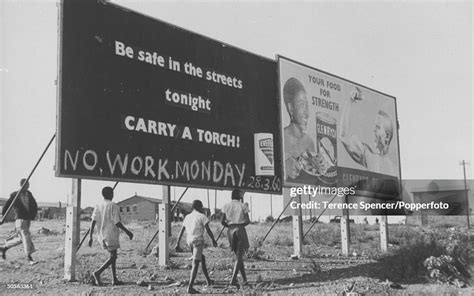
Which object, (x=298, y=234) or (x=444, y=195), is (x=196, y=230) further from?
(x=444, y=195)

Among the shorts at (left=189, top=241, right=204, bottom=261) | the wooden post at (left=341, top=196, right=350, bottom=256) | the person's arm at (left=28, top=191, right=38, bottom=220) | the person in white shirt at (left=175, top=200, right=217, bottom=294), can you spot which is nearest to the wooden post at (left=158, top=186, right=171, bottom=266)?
the person in white shirt at (left=175, top=200, right=217, bottom=294)

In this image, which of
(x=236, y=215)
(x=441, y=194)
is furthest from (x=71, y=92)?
(x=441, y=194)

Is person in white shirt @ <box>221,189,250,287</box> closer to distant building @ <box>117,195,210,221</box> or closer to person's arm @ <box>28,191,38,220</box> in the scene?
person's arm @ <box>28,191,38,220</box>

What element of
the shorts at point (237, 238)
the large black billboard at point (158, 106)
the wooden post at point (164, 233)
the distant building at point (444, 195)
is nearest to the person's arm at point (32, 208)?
the large black billboard at point (158, 106)

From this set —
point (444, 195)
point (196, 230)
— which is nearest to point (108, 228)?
point (196, 230)

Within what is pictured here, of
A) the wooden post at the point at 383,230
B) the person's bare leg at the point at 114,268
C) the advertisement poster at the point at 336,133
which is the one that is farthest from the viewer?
the wooden post at the point at 383,230

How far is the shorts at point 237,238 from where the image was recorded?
8.97 meters

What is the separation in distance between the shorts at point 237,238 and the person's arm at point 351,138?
21.7ft

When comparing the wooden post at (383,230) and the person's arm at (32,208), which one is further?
the wooden post at (383,230)

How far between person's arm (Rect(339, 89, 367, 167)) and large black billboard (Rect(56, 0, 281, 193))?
2926 mm

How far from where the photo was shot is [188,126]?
10.5 m

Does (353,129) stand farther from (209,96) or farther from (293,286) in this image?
(293,286)

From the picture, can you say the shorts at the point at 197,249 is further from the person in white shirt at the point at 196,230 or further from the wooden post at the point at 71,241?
the wooden post at the point at 71,241

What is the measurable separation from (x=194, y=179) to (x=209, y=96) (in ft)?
5.67
